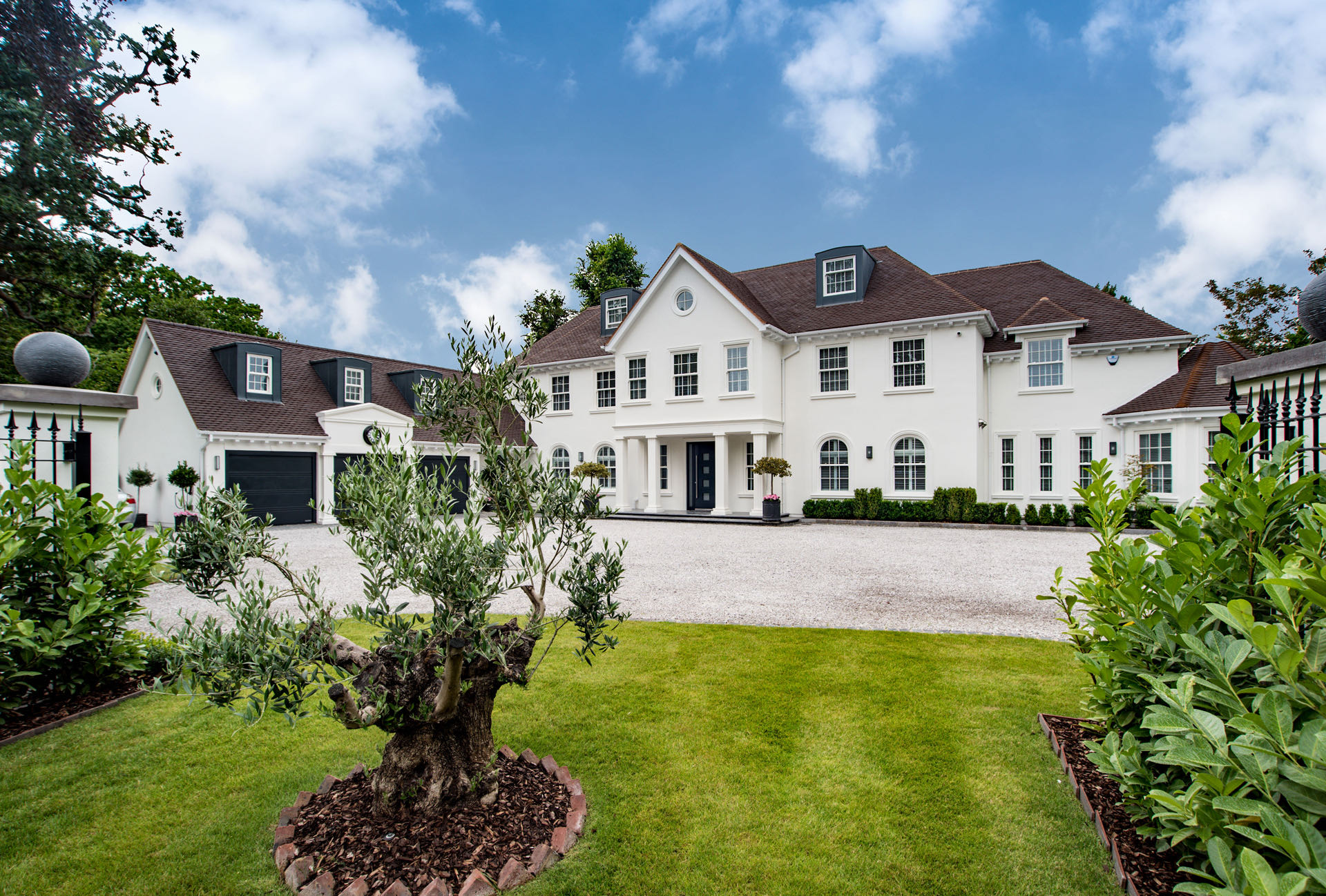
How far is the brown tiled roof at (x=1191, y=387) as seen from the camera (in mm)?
17562

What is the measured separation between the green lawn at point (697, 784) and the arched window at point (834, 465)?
16.0 m

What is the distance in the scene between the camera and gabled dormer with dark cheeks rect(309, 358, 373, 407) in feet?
80.9

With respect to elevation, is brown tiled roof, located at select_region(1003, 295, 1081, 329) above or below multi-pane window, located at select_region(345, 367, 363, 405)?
above

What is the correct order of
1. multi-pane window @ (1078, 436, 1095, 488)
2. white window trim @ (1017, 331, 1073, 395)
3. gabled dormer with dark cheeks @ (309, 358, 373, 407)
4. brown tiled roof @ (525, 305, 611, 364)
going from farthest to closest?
brown tiled roof @ (525, 305, 611, 364) < gabled dormer with dark cheeks @ (309, 358, 373, 407) < white window trim @ (1017, 331, 1073, 395) < multi-pane window @ (1078, 436, 1095, 488)

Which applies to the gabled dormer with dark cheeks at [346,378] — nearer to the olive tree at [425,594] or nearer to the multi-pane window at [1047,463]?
the olive tree at [425,594]

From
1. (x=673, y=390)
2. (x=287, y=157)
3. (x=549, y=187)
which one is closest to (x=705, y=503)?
(x=673, y=390)

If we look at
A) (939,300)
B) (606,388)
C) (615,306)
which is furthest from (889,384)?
(615,306)

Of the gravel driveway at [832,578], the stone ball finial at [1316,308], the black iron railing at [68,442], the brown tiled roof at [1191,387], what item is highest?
the brown tiled roof at [1191,387]

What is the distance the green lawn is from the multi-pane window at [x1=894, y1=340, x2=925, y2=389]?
16005 millimetres

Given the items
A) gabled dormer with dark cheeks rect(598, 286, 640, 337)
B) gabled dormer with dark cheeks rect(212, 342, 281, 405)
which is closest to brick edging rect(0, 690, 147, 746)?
gabled dormer with dark cheeks rect(212, 342, 281, 405)

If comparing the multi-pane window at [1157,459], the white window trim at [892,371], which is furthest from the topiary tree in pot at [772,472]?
the multi-pane window at [1157,459]

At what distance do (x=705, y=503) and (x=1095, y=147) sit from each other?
16383mm

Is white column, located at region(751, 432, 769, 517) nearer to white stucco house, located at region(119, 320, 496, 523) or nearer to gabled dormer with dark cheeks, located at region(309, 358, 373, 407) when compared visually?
white stucco house, located at region(119, 320, 496, 523)

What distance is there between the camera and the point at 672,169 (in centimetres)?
2291
